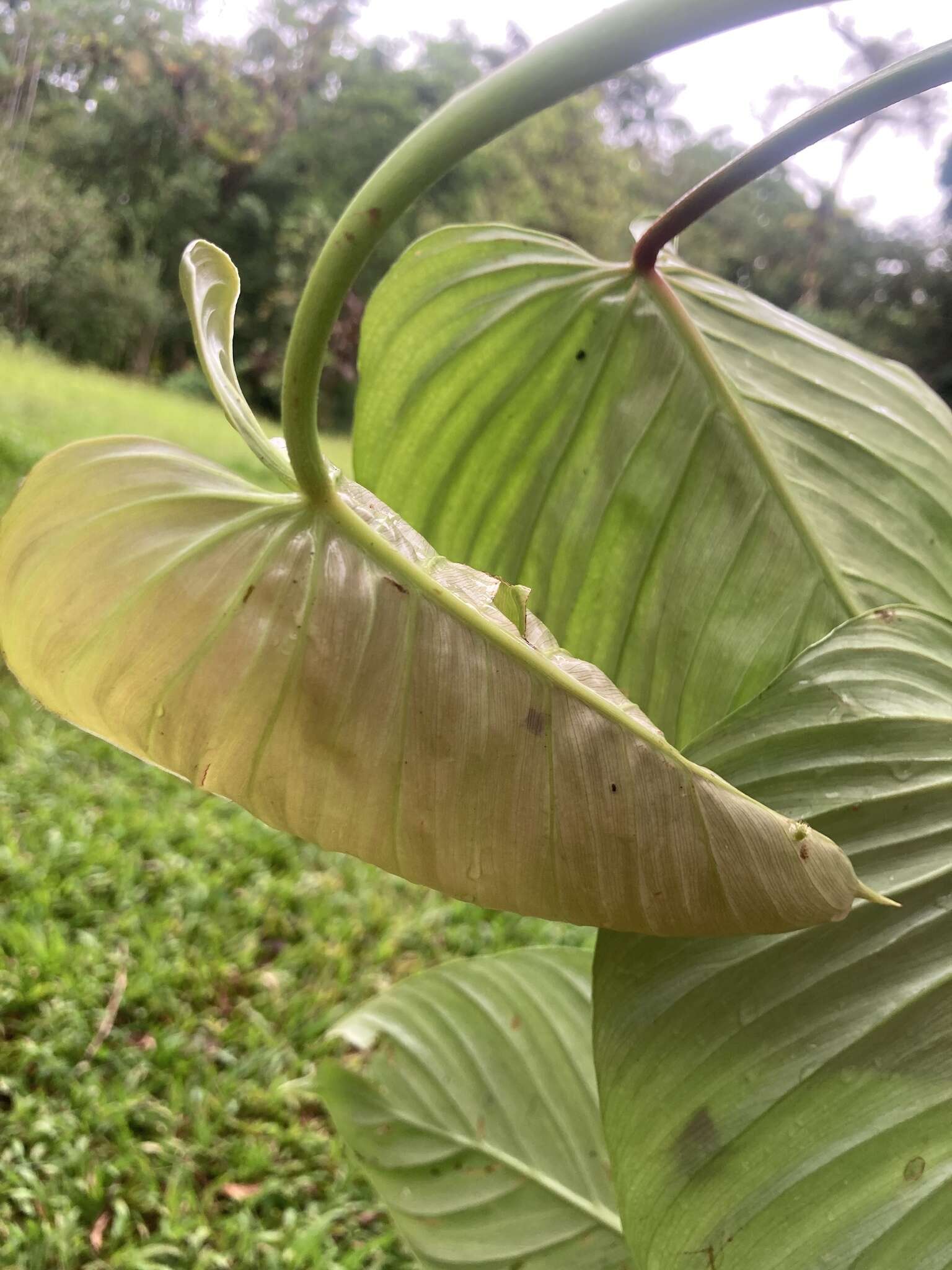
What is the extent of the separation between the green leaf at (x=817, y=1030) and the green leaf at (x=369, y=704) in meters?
0.08

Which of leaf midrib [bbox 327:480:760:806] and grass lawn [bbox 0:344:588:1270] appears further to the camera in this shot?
grass lawn [bbox 0:344:588:1270]

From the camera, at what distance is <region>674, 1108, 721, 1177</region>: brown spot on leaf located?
0.30 meters

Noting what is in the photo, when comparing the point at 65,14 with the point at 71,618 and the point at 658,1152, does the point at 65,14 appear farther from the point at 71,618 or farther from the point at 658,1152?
the point at 658,1152

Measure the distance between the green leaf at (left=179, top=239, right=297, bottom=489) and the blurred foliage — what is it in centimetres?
87

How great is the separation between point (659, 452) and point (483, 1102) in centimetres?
51

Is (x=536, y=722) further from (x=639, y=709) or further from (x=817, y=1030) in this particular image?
(x=817, y=1030)

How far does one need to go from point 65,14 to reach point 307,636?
2304 mm

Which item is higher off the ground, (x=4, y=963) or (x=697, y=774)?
(x=697, y=774)

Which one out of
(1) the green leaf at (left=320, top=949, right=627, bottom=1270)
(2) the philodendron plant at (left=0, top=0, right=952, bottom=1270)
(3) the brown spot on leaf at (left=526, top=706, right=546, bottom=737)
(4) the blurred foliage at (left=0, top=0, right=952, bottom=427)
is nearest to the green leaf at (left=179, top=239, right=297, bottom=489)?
(2) the philodendron plant at (left=0, top=0, right=952, bottom=1270)

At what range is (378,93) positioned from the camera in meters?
2.70

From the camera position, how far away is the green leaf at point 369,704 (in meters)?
0.25

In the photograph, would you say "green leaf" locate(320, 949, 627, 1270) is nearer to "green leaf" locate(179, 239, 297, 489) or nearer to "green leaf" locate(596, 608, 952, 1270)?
"green leaf" locate(596, 608, 952, 1270)

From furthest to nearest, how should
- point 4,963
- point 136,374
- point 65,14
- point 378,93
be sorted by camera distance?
point 378,93
point 136,374
point 65,14
point 4,963

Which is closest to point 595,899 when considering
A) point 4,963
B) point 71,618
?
point 71,618
